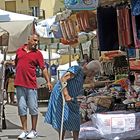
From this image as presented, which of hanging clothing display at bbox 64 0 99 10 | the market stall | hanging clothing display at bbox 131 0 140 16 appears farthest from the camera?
hanging clothing display at bbox 64 0 99 10

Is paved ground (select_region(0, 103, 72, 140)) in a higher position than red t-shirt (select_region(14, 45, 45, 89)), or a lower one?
lower

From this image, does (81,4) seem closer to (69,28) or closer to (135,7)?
(135,7)

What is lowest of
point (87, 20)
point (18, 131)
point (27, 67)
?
point (18, 131)

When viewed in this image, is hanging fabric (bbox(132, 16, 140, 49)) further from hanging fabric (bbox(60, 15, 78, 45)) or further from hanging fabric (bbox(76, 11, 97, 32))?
hanging fabric (bbox(60, 15, 78, 45))

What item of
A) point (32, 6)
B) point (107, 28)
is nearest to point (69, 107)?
point (107, 28)

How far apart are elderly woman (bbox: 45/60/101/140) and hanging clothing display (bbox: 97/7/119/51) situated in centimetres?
95

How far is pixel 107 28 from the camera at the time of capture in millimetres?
8250

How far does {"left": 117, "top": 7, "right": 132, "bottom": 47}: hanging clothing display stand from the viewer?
7.18 metres

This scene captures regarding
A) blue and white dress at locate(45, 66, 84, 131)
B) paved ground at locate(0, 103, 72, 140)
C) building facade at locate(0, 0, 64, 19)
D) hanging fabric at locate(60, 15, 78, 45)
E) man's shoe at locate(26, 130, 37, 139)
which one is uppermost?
building facade at locate(0, 0, 64, 19)

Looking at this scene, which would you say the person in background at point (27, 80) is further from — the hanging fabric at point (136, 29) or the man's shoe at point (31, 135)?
the hanging fabric at point (136, 29)

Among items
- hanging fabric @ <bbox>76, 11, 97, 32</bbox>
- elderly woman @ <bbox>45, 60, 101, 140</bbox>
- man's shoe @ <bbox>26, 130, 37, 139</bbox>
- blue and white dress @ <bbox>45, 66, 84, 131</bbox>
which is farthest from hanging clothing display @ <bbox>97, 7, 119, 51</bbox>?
man's shoe @ <bbox>26, 130, 37, 139</bbox>

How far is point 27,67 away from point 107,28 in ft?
5.91

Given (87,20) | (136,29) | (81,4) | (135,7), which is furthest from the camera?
(87,20)

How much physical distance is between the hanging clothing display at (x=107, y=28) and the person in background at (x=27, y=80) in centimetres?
131
